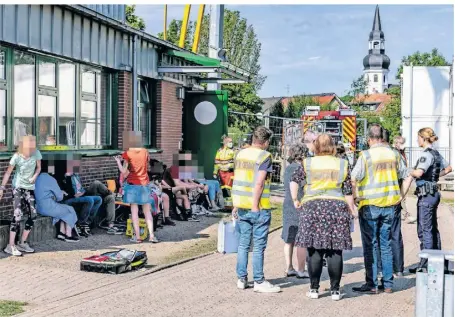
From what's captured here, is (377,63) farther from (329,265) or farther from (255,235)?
(329,265)

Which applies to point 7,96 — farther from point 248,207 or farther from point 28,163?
point 248,207

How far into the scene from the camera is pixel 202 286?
29.7 ft

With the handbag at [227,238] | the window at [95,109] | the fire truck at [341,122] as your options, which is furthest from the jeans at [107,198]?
the fire truck at [341,122]

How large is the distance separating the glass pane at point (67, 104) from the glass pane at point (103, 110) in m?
1.25

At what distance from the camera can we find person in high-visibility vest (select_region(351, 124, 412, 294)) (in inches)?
348

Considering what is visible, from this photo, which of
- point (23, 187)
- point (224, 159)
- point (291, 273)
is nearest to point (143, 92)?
point (224, 159)

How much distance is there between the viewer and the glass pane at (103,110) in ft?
50.5

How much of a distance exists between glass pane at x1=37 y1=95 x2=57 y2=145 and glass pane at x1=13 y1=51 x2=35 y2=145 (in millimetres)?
256

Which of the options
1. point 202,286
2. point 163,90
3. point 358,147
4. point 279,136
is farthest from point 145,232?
point 358,147

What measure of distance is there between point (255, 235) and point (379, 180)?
1.53 m

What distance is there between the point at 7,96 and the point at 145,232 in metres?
3.00

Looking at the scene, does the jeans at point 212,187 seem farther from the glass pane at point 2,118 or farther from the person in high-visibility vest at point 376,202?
the person in high-visibility vest at point 376,202

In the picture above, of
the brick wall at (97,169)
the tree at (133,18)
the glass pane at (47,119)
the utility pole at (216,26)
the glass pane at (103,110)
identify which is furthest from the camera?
the tree at (133,18)

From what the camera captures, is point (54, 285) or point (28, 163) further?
point (28, 163)
